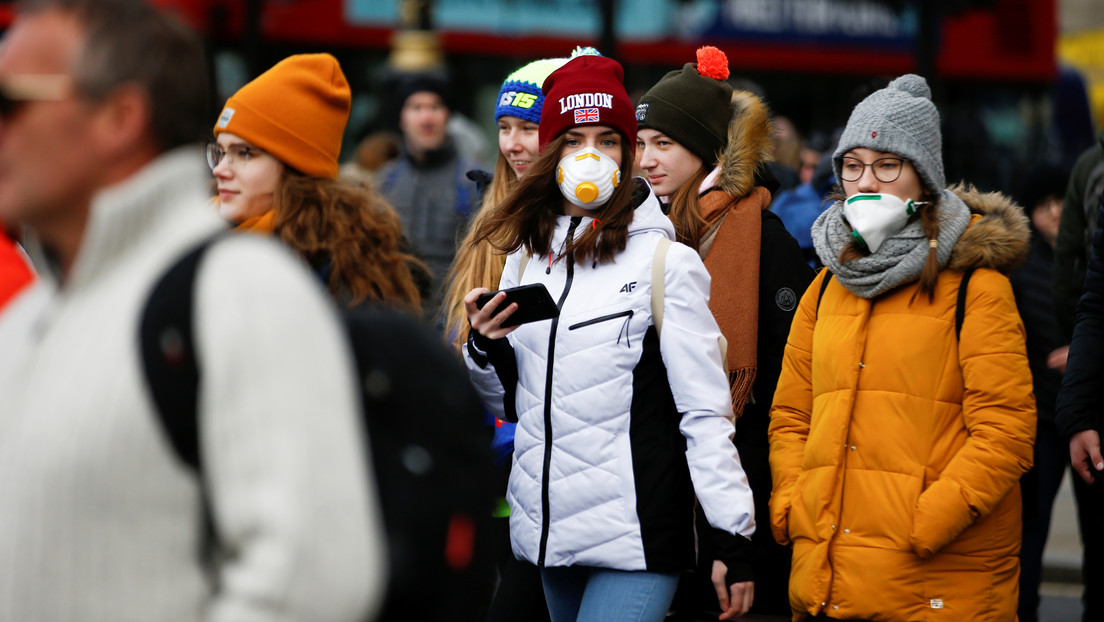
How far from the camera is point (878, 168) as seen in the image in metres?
3.91

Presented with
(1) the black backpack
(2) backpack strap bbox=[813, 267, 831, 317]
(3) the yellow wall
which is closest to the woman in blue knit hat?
(2) backpack strap bbox=[813, 267, 831, 317]

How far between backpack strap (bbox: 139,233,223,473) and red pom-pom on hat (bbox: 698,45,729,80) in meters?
3.27

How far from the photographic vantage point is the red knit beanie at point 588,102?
12.1ft

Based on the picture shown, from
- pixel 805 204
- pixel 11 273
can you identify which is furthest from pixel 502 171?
pixel 805 204

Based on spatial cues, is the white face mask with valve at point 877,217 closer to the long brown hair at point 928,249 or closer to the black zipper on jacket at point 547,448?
the long brown hair at point 928,249

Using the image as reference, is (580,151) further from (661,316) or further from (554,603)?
(554,603)

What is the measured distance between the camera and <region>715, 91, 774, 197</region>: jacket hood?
14.3 ft

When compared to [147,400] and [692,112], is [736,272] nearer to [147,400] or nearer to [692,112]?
[692,112]

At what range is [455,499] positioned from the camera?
1.80 meters

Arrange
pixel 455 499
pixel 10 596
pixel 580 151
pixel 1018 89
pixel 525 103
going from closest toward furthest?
1. pixel 10 596
2. pixel 455 499
3. pixel 580 151
4. pixel 525 103
5. pixel 1018 89

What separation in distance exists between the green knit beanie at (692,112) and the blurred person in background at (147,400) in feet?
9.03

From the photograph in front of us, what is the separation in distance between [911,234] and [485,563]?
7.40ft

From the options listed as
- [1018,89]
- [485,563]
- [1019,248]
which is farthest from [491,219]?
[1018,89]

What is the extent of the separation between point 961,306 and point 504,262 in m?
1.47
